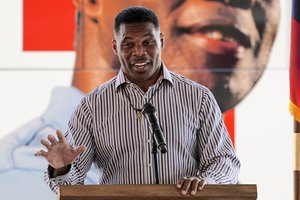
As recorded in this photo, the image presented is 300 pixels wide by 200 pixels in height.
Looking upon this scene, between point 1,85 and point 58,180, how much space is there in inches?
92.2

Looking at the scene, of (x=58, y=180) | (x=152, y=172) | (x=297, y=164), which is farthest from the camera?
(x=297, y=164)

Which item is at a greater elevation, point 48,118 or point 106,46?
point 106,46

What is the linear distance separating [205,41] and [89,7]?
836 millimetres

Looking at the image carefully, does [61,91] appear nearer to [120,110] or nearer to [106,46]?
[106,46]

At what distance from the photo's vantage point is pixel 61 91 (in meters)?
5.11

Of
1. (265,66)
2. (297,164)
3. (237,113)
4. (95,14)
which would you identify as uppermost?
(95,14)

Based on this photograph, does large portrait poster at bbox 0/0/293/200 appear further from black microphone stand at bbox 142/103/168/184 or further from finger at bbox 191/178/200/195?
finger at bbox 191/178/200/195

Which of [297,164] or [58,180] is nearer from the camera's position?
[58,180]

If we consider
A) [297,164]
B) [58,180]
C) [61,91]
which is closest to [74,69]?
[61,91]

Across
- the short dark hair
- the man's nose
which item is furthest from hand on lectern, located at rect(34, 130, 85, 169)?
the short dark hair

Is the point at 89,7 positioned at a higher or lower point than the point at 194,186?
higher

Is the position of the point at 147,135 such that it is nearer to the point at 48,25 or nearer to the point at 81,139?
the point at 81,139

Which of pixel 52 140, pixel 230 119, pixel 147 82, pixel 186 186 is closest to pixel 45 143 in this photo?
pixel 52 140

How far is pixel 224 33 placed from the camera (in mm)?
5195
